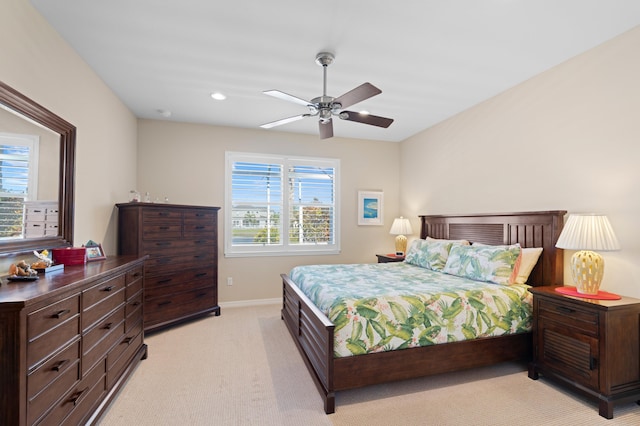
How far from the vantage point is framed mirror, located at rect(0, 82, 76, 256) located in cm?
186

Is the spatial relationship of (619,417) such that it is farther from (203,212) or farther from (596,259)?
(203,212)

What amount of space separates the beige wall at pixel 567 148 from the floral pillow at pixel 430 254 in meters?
0.65

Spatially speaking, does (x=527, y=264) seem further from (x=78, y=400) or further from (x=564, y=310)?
(x=78, y=400)

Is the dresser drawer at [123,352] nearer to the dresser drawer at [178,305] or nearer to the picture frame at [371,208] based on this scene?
the dresser drawer at [178,305]

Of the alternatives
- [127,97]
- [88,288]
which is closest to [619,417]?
[88,288]

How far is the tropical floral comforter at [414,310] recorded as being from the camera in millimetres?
2268

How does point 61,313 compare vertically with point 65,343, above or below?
above

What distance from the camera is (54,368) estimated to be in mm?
1536

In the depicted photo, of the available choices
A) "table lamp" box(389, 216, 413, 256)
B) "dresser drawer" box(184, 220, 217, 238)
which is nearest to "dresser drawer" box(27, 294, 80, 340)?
"dresser drawer" box(184, 220, 217, 238)

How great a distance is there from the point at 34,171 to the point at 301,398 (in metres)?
2.51

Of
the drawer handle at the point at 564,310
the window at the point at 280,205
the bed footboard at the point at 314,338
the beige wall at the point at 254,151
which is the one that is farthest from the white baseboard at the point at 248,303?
the drawer handle at the point at 564,310

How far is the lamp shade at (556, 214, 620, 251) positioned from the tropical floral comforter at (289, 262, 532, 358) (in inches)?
25.3

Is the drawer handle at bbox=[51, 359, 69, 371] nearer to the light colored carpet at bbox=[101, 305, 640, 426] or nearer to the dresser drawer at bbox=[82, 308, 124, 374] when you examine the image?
the dresser drawer at bbox=[82, 308, 124, 374]

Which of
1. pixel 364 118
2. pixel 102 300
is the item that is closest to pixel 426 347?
pixel 364 118
